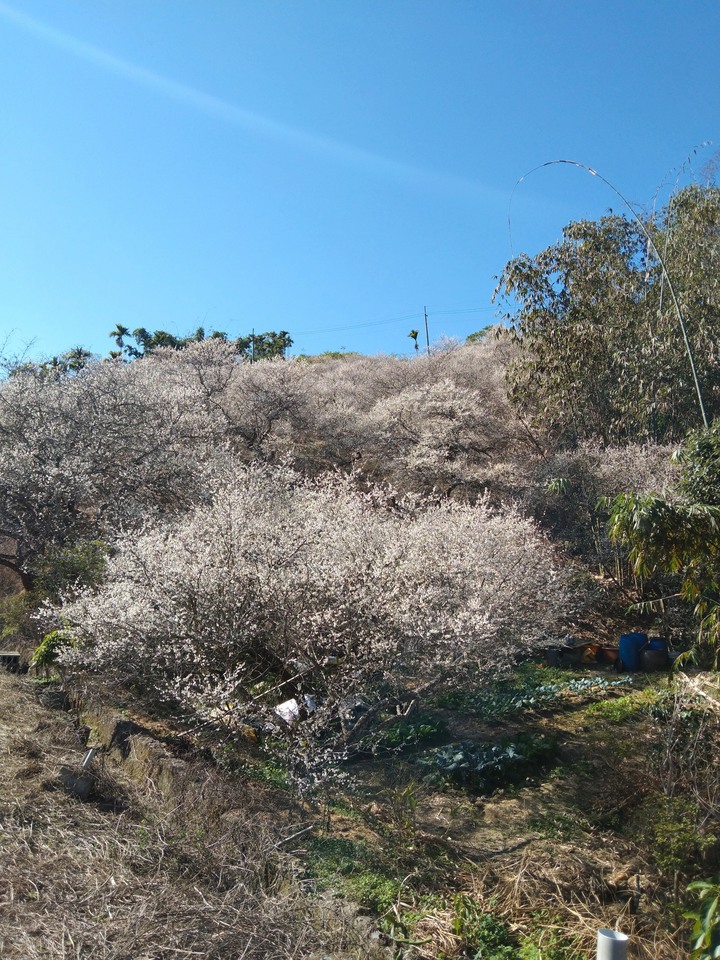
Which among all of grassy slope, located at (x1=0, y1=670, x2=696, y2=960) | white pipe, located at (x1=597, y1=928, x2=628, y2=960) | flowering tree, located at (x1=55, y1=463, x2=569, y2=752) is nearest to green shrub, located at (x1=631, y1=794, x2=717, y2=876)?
grassy slope, located at (x1=0, y1=670, x2=696, y2=960)

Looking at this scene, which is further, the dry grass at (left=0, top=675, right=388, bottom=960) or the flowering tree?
the flowering tree

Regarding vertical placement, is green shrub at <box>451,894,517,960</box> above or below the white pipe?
below

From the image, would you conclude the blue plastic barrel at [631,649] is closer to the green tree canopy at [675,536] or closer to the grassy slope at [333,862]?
the grassy slope at [333,862]

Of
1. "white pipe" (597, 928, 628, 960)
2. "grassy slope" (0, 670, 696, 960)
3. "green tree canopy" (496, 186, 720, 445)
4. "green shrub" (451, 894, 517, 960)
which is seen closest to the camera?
"white pipe" (597, 928, 628, 960)

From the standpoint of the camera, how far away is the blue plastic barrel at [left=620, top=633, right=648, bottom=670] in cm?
1037

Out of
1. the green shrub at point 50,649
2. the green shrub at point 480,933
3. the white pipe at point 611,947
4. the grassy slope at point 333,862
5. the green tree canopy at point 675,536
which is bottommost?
the green shrub at point 480,933

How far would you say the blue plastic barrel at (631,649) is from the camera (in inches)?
408

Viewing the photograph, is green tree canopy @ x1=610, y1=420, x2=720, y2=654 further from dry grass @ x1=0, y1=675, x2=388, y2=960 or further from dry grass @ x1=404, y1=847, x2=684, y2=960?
dry grass @ x1=0, y1=675, x2=388, y2=960

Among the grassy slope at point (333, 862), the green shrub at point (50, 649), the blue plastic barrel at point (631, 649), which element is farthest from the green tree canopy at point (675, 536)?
the green shrub at point (50, 649)

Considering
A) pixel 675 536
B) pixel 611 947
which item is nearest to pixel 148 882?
pixel 611 947

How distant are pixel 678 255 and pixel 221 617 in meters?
12.3

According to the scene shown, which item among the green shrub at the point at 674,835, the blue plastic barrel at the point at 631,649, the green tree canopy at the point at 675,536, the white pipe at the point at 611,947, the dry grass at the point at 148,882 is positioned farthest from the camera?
the blue plastic barrel at the point at 631,649

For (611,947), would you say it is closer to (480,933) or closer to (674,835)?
(480,933)

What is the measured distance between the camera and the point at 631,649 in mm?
10438
